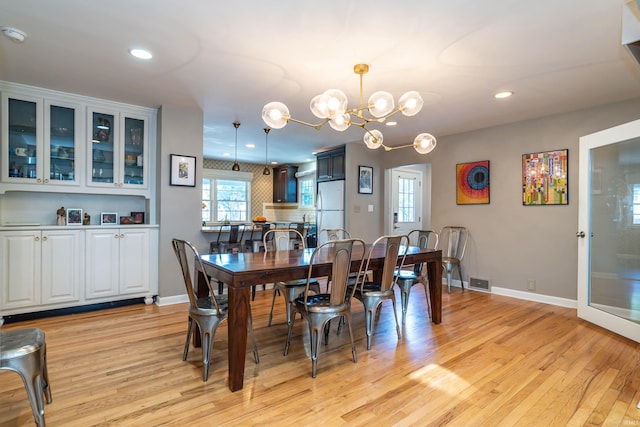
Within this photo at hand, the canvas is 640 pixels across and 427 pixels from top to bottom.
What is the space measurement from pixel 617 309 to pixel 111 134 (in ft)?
18.7

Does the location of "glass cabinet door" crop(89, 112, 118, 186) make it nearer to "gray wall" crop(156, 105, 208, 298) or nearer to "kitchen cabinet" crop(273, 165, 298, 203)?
"gray wall" crop(156, 105, 208, 298)

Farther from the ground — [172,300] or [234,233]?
[234,233]

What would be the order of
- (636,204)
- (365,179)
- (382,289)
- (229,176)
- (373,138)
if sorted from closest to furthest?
(382,289) → (636,204) → (373,138) → (365,179) → (229,176)

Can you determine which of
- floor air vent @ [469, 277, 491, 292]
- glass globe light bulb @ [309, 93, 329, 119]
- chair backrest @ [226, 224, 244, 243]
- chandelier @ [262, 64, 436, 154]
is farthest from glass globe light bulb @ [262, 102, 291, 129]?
floor air vent @ [469, 277, 491, 292]

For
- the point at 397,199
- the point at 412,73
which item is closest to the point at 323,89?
the point at 412,73

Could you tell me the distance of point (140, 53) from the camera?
2.64 metres

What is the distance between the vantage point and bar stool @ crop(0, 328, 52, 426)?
5.24ft

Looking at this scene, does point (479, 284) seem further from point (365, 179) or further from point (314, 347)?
point (314, 347)

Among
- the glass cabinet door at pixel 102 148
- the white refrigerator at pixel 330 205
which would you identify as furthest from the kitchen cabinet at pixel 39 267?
the white refrigerator at pixel 330 205

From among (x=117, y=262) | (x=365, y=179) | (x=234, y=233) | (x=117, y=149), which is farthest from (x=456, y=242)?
(x=117, y=149)

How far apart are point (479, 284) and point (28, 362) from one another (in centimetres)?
499

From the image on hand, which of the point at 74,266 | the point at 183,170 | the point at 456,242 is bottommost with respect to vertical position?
the point at 74,266

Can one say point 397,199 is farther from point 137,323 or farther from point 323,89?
point 137,323

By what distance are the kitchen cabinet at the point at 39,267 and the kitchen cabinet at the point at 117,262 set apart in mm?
117
